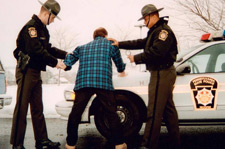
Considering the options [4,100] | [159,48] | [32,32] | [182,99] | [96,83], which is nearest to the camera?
[159,48]

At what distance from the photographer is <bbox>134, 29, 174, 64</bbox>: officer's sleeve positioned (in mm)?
3441

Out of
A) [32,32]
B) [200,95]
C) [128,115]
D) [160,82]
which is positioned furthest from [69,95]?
[200,95]

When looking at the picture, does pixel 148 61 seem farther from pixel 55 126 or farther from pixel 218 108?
pixel 55 126

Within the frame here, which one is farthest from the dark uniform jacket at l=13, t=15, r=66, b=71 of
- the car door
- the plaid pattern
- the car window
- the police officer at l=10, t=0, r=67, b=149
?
the car window

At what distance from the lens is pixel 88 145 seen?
432 cm

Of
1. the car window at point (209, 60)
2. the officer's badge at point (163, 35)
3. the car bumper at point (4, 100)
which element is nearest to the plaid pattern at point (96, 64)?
the officer's badge at point (163, 35)

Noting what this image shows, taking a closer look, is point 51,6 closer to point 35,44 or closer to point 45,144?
point 35,44

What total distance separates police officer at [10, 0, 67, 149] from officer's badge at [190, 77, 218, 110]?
1.99m

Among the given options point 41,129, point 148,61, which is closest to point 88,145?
point 41,129

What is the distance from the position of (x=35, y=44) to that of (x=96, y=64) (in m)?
0.81

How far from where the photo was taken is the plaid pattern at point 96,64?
356cm

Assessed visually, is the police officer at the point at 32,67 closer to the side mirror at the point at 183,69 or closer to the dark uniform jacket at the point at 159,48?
the dark uniform jacket at the point at 159,48

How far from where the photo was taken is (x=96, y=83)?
3.55 meters

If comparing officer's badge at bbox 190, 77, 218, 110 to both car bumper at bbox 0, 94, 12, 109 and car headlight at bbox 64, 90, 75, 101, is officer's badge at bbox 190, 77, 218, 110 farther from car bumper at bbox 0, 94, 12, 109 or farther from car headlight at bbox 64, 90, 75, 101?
car bumper at bbox 0, 94, 12, 109
